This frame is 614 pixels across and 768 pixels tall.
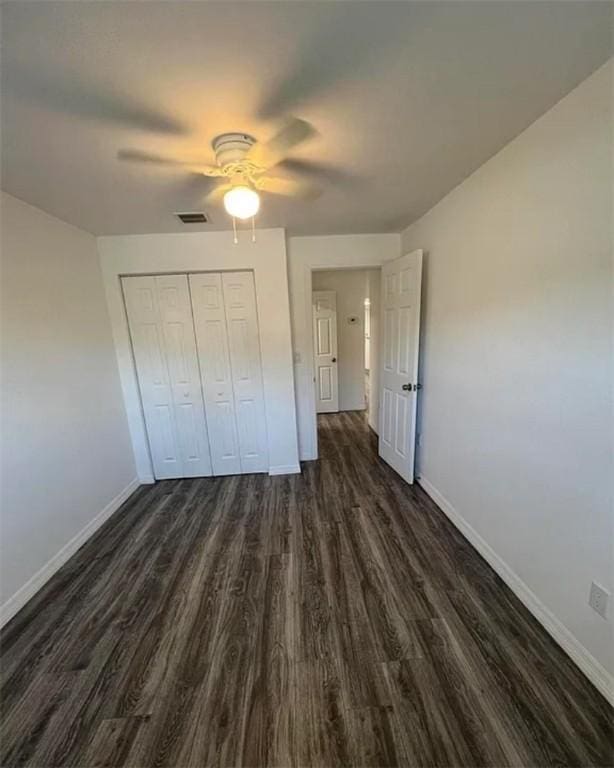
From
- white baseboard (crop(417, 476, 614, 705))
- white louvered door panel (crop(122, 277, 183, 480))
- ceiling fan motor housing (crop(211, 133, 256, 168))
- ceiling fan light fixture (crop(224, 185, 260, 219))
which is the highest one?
ceiling fan motor housing (crop(211, 133, 256, 168))

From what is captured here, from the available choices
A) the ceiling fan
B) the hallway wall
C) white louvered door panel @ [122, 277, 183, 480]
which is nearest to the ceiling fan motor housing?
the ceiling fan

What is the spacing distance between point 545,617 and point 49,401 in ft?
10.1

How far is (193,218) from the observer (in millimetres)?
2350

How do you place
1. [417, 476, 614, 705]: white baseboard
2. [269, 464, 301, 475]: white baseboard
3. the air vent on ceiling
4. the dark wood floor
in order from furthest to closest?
1. [269, 464, 301, 475]: white baseboard
2. the air vent on ceiling
3. [417, 476, 614, 705]: white baseboard
4. the dark wood floor

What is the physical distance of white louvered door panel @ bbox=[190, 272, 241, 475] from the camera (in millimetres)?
2863

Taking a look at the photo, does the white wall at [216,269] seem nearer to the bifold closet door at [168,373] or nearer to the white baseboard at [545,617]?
the bifold closet door at [168,373]

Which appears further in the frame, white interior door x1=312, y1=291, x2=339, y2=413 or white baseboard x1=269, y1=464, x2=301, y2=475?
white interior door x1=312, y1=291, x2=339, y2=413

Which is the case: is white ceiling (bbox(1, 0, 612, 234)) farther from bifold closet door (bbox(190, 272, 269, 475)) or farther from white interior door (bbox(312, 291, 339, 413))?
white interior door (bbox(312, 291, 339, 413))

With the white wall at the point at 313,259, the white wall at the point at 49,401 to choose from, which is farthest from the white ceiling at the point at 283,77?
the white wall at the point at 313,259

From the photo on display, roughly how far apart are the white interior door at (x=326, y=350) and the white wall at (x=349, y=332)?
95 millimetres

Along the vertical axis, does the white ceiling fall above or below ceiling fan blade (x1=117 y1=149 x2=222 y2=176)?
above

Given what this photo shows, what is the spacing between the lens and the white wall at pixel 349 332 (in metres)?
4.96

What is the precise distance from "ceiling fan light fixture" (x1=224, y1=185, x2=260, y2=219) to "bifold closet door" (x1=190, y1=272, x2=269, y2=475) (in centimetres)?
138

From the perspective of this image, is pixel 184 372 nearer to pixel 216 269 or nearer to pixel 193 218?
pixel 216 269
